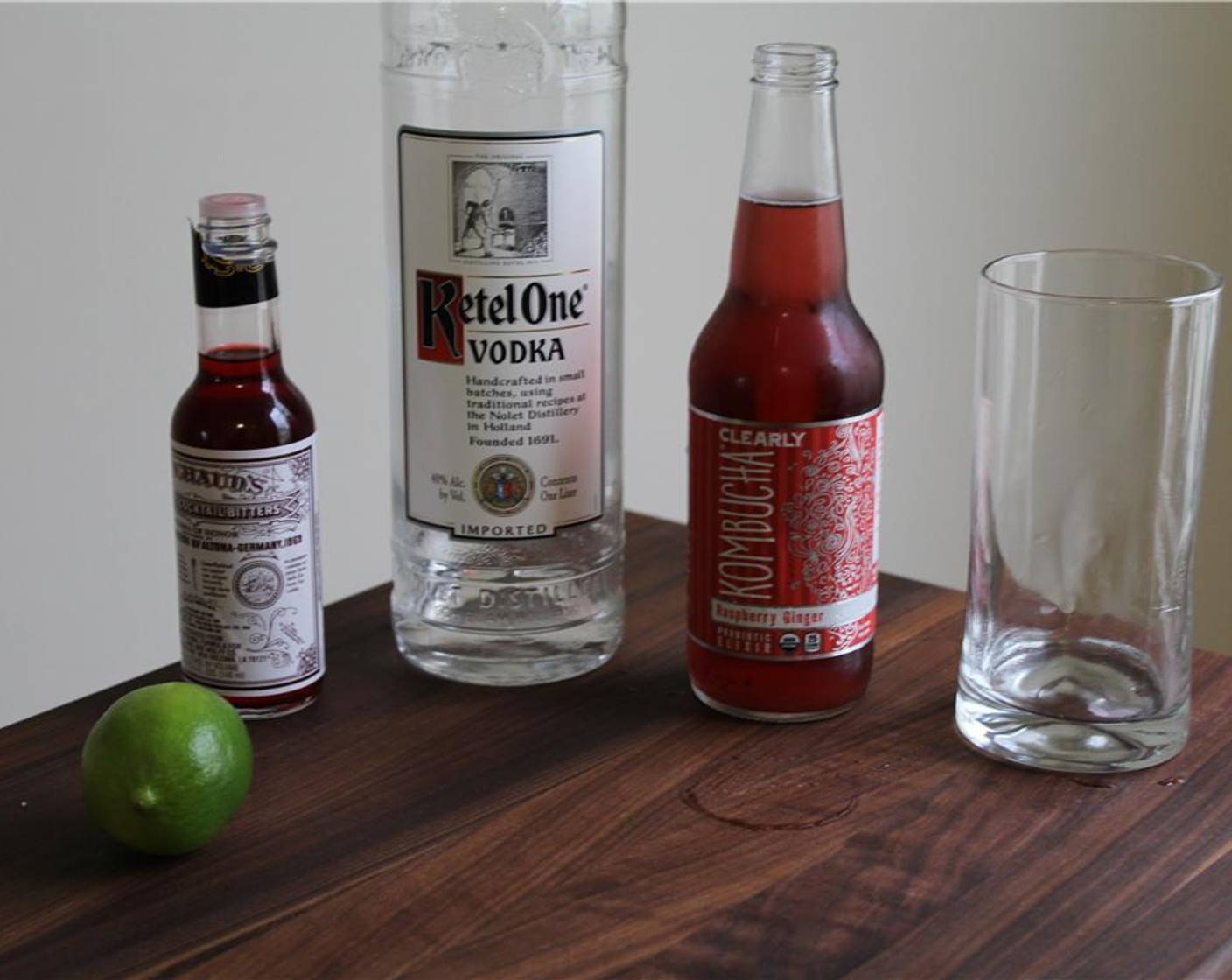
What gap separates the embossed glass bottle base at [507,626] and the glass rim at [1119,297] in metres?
0.26

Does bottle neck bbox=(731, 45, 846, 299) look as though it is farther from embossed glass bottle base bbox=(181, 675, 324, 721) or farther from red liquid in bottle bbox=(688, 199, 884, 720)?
embossed glass bottle base bbox=(181, 675, 324, 721)

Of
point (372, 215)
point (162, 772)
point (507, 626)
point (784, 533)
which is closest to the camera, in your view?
point (162, 772)

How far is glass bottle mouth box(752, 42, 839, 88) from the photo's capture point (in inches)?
29.9

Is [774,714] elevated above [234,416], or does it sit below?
below

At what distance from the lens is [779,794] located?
765 millimetres

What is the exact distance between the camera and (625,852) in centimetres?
71

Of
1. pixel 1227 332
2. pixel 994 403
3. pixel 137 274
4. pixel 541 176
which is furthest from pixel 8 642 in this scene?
pixel 1227 332

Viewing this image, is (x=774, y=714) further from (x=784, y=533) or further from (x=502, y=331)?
(x=502, y=331)

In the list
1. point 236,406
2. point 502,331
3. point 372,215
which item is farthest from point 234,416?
point 372,215

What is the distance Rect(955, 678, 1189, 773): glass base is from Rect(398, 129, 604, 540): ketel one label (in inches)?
9.0

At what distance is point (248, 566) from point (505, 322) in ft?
0.53

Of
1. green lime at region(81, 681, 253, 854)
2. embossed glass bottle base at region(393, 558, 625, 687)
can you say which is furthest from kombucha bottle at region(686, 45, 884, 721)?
green lime at region(81, 681, 253, 854)

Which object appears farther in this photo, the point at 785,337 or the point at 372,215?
the point at 372,215

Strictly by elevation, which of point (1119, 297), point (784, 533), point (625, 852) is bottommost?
point (625, 852)
